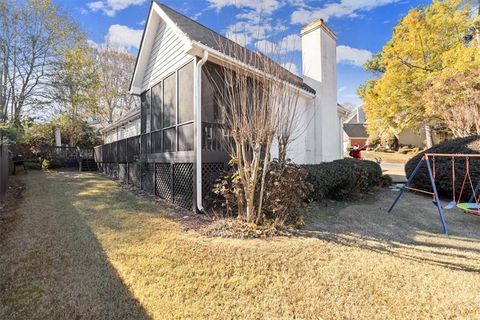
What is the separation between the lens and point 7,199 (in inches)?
311

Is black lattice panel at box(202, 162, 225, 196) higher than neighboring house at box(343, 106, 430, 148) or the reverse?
the reverse

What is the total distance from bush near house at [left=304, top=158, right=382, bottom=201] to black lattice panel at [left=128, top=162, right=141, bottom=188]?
22.7 ft

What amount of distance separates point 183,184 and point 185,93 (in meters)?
2.61

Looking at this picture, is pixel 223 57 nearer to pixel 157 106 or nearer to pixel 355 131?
pixel 157 106

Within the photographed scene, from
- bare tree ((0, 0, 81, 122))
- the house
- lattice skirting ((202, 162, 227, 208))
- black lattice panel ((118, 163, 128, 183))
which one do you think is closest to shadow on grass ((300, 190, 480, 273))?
the house

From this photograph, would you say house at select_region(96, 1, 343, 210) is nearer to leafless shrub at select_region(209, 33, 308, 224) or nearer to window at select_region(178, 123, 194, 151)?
window at select_region(178, 123, 194, 151)

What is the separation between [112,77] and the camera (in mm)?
27188

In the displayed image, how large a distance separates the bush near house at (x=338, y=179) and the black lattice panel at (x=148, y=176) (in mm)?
5511

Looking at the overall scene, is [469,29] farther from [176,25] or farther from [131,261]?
[131,261]

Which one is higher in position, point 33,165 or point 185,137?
point 185,137

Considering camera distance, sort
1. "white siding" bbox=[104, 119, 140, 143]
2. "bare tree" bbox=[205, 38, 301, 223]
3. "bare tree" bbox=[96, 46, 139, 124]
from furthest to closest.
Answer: "bare tree" bbox=[96, 46, 139, 124] → "white siding" bbox=[104, 119, 140, 143] → "bare tree" bbox=[205, 38, 301, 223]

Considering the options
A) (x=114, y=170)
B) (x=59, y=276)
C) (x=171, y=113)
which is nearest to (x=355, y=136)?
(x=114, y=170)

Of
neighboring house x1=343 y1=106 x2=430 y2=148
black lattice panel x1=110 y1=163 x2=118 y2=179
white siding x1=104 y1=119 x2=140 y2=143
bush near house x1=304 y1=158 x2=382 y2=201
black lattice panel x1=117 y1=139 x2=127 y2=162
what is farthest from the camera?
neighboring house x1=343 y1=106 x2=430 y2=148

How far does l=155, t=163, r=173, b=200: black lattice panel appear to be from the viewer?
8086mm
